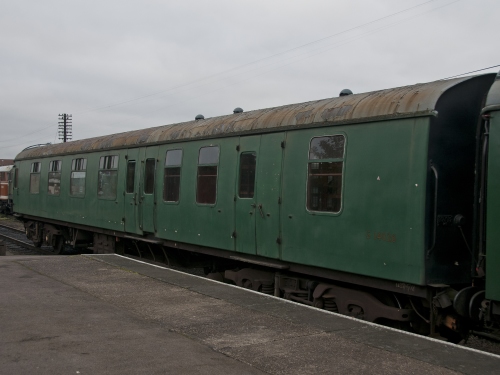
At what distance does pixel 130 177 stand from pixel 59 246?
613 cm

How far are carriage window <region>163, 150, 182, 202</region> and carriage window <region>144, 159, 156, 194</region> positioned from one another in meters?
0.58

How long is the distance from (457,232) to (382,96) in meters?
1.84

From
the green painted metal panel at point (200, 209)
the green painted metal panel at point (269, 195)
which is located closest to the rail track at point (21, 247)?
the green painted metal panel at point (200, 209)

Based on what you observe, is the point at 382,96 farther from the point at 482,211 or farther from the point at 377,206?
the point at 482,211

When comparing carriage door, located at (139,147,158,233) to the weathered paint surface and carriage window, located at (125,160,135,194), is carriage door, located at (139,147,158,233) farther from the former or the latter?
carriage window, located at (125,160,135,194)

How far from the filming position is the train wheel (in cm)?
1653

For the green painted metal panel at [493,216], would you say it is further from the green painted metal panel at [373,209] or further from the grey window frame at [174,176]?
the grey window frame at [174,176]

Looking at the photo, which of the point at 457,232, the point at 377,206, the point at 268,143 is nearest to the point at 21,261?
the point at 268,143

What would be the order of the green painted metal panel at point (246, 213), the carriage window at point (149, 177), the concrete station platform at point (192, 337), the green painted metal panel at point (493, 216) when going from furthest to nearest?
the carriage window at point (149, 177), the green painted metal panel at point (246, 213), the green painted metal panel at point (493, 216), the concrete station platform at point (192, 337)

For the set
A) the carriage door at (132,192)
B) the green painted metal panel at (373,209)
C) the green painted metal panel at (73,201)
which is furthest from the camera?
the green painted metal panel at (73,201)

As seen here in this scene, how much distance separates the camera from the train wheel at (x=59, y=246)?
16.5m

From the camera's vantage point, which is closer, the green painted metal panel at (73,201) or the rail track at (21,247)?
the green painted metal panel at (73,201)

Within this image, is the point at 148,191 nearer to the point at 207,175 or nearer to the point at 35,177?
the point at 207,175

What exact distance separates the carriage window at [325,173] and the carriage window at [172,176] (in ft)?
11.9
